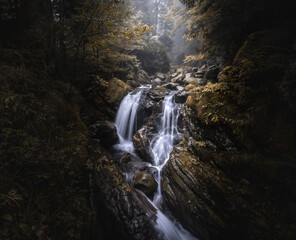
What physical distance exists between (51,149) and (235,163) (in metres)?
5.03

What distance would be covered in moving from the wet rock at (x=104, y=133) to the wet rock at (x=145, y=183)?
9.75 feet

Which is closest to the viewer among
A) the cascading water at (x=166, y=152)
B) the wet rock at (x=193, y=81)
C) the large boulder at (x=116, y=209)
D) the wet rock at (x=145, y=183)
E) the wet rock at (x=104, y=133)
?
the large boulder at (x=116, y=209)

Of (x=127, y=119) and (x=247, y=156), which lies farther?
(x=127, y=119)

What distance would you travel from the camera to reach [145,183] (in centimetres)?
571

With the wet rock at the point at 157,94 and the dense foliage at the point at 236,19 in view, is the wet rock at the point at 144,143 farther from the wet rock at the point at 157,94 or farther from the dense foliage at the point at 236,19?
the dense foliage at the point at 236,19

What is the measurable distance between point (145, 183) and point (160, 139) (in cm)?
283

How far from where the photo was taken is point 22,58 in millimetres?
4738

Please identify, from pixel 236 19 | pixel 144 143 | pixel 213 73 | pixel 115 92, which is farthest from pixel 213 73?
pixel 115 92

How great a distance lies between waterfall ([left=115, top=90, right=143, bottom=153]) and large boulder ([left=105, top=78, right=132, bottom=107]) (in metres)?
0.40

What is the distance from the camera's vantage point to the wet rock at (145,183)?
18.4 feet

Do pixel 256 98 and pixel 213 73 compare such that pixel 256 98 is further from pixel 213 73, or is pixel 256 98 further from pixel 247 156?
pixel 213 73

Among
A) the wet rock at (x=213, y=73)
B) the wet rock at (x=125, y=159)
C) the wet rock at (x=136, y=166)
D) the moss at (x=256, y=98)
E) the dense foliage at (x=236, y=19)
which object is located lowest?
the wet rock at (x=136, y=166)

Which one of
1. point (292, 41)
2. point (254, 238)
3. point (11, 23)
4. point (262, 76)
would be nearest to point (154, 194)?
point (254, 238)

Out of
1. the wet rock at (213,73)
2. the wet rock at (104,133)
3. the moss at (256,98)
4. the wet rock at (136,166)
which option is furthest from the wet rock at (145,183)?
the wet rock at (213,73)
